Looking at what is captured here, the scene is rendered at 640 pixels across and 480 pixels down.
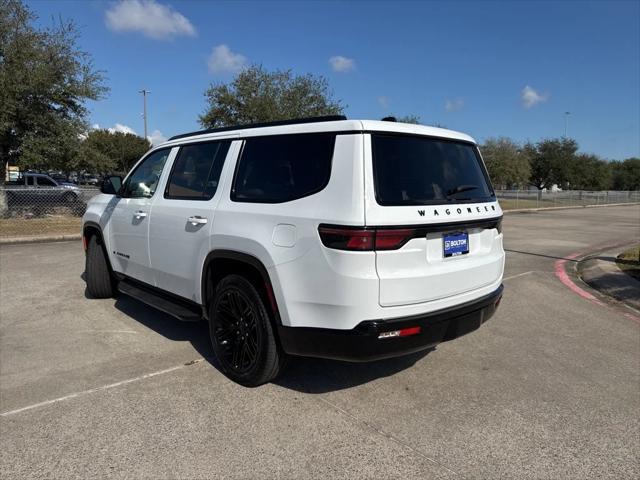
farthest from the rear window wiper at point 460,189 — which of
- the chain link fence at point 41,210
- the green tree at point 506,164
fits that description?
the green tree at point 506,164

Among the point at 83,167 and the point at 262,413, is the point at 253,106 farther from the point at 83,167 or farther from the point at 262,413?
the point at 262,413

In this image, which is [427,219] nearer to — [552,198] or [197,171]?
[197,171]

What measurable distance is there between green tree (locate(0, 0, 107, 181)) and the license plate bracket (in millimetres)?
14617

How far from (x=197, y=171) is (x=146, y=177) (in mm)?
1106

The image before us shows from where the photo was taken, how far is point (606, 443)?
3.00 m

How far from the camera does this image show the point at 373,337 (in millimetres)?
2926

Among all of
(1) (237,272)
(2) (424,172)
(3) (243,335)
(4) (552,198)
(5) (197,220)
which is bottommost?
(3) (243,335)

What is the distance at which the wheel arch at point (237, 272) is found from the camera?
327 centimetres

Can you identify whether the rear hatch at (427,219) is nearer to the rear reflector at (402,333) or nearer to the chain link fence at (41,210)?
the rear reflector at (402,333)

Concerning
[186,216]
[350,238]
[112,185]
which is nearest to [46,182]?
[112,185]

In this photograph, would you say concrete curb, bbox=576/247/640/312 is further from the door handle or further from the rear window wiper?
the door handle

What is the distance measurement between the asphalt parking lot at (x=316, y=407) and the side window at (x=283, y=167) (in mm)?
1493

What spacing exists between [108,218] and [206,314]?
227cm

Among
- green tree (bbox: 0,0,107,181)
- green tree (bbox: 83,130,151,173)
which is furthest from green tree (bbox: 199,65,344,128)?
green tree (bbox: 83,130,151,173)
